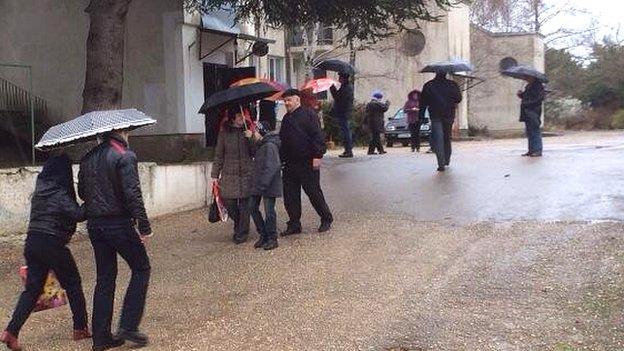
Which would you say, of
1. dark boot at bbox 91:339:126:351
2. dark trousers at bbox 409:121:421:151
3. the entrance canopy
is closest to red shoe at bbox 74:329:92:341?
dark boot at bbox 91:339:126:351

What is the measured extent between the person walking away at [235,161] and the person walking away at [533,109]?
8023 mm

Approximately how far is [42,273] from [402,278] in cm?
309

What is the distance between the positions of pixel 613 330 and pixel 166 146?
11.6m

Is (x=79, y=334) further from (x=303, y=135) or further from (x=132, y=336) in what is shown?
(x=303, y=135)

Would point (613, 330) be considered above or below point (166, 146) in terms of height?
below

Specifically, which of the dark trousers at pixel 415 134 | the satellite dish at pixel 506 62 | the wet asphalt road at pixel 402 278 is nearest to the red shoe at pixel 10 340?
the wet asphalt road at pixel 402 278

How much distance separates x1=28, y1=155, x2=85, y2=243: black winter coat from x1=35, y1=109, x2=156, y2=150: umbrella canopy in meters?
0.22

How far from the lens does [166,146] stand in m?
15.8

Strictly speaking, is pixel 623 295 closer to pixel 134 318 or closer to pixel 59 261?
pixel 134 318

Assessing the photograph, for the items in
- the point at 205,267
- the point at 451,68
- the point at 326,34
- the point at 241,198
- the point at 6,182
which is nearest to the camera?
the point at 205,267

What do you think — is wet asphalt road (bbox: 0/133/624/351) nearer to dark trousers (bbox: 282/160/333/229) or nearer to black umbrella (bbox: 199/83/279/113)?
dark trousers (bbox: 282/160/333/229)

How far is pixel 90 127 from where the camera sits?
5.48m

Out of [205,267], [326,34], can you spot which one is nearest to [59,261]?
[205,267]

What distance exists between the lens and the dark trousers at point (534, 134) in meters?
15.1
